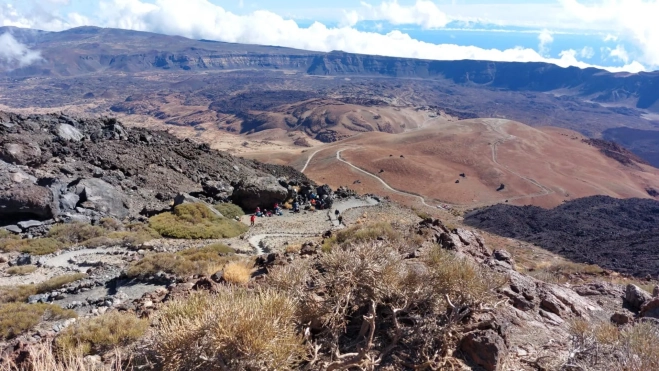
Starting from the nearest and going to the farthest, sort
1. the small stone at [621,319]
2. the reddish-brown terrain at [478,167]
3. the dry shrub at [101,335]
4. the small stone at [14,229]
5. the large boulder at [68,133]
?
the dry shrub at [101,335], the small stone at [621,319], the small stone at [14,229], the large boulder at [68,133], the reddish-brown terrain at [478,167]

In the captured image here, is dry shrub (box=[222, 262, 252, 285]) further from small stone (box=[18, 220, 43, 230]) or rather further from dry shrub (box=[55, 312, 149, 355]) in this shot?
small stone (box=[18, 220, 43, 230])

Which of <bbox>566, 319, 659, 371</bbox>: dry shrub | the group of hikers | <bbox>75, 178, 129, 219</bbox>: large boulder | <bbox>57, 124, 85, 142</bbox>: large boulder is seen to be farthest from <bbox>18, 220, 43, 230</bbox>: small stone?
<bbox>566, 319, 659, 371</bbox>: dry shrub

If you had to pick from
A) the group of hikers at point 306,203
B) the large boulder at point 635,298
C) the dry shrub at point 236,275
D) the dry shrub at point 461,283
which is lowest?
the group of hikers at point 306,203

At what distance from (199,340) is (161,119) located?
151m

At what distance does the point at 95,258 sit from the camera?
508 inches

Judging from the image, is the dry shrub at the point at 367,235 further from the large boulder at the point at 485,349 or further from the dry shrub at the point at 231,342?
the dry shrub at the point at 231,342

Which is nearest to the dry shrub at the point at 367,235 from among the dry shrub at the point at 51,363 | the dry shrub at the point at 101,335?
the dry shrub at the point at 101,335

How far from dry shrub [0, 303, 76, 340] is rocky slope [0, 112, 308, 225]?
986 cm

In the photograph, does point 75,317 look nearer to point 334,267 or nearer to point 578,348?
point 334,267

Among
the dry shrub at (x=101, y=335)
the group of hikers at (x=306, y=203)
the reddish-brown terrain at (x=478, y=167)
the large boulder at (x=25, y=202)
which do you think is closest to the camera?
the dry shrub at (x=101, y=335)

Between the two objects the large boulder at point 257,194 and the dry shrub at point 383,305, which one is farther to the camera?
the large boulder at point 257,194

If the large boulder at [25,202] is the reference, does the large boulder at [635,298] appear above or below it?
above

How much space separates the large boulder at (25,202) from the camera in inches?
611

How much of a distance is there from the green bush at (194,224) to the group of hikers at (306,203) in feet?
8.14
